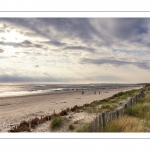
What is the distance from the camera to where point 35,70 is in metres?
11.3

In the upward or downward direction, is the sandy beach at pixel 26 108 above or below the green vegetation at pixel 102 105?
below

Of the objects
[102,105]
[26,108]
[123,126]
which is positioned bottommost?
[26,108]

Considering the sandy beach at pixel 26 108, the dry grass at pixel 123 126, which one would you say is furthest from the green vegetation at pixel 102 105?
the dry grass at pixel 123 126

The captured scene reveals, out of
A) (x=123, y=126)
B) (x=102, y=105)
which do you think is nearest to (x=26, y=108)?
(x=102, y=105)

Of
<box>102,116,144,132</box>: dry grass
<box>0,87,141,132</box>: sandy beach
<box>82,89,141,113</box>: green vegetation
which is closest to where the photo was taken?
<box>102,116,144,132</box>: dry grass

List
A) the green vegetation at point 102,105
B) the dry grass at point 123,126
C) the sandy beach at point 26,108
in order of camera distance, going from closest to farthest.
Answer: the dry grass at point 123,126
the sandy beach at point 26,108
the green vegetation at point 102,105

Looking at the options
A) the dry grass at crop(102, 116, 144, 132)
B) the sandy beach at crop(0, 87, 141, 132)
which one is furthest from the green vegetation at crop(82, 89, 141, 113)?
the dry grass at crop(102, 116, 144, 132)

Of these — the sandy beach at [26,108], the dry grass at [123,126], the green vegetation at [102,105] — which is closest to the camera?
the dry grass at [123,126]

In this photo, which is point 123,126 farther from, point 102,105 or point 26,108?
point 26,108

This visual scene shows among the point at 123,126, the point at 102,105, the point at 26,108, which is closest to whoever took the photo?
the point at 123,126

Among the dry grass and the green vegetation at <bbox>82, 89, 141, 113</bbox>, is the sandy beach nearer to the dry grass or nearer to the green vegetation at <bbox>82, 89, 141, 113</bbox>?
the green vegetation at <bbox>82, 89, 141, 113</bbox>

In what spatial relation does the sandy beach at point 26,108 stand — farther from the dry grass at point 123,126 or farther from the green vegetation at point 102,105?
the dry grass at point 123,126
